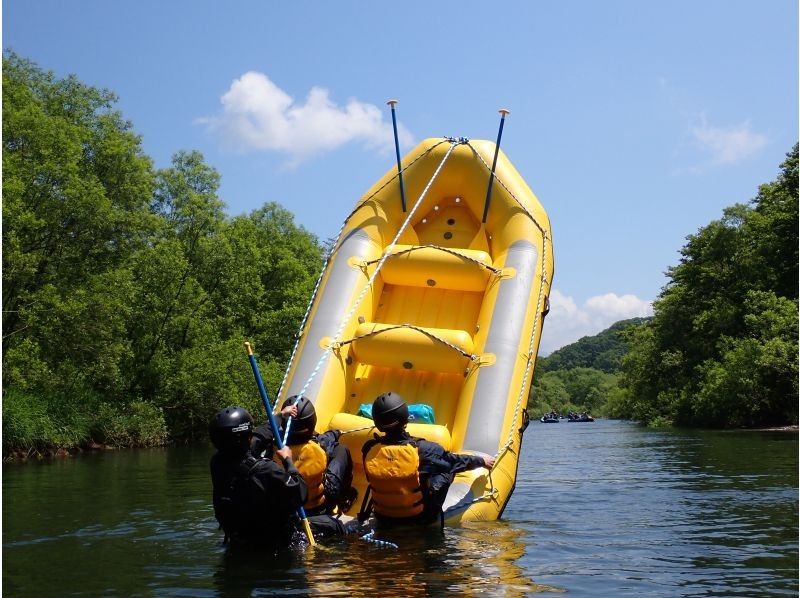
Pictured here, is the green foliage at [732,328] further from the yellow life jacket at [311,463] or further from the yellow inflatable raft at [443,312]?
the yellow life jacket at [311,463]

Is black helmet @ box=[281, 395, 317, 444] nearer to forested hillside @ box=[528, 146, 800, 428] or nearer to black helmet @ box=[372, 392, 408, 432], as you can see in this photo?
black helmet @ box=[372, 392, 408, 432]

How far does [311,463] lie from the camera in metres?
5.07

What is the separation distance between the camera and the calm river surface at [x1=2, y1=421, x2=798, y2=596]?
164 inches

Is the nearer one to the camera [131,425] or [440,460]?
[440,460]

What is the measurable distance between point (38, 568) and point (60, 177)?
14689mm

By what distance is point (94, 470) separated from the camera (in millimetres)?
12680

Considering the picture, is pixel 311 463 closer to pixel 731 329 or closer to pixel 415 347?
pixel 415 347

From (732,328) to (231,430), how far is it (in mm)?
31790

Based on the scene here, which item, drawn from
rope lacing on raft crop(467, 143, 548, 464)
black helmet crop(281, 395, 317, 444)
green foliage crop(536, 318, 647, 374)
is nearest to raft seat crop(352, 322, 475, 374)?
rope lacing on raft crop(467, 143, 548, 464)

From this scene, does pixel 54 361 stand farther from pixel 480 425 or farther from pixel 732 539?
pixel 732 539

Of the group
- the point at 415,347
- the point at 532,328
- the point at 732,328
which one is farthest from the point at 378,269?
the point at 732,328

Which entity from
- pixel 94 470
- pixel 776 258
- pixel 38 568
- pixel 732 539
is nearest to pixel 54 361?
pixel 94 470

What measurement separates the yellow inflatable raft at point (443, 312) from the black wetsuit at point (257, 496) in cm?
135

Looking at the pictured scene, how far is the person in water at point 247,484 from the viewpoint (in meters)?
4.52
